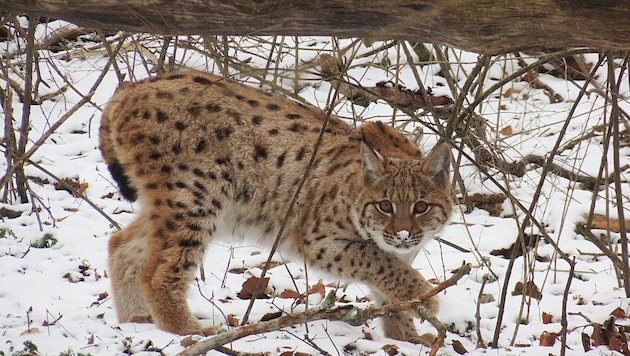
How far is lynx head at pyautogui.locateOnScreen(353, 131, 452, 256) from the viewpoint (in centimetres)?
588

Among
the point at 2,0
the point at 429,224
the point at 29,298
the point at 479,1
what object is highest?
the point at 479,1

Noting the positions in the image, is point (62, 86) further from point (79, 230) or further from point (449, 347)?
point (449, 347)

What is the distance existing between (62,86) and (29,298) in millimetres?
5008

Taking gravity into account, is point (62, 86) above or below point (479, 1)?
below

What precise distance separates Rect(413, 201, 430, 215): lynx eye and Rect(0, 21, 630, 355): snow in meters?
0.35

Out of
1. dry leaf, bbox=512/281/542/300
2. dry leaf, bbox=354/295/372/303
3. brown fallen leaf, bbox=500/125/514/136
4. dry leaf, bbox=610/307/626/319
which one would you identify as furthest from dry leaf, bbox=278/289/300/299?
brown fallen leaf, bbox=500/125/514/136

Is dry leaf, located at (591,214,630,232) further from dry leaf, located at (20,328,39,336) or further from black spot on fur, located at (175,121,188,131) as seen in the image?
dry leaf, located at (20,328,39,336)

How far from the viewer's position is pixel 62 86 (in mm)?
10539

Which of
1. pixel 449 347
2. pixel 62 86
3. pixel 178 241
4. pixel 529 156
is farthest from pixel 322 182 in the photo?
pixel 62 86

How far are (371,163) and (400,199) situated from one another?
31cm

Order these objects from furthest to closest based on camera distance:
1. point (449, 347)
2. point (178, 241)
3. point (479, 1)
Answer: point (178, 241) → point (449, 347) → point (479, 1)

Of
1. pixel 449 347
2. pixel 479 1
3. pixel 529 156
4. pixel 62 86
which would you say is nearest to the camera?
pixel 479 1

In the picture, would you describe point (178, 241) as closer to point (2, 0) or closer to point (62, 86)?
point (2, 0)

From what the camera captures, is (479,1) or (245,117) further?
(245,117)
